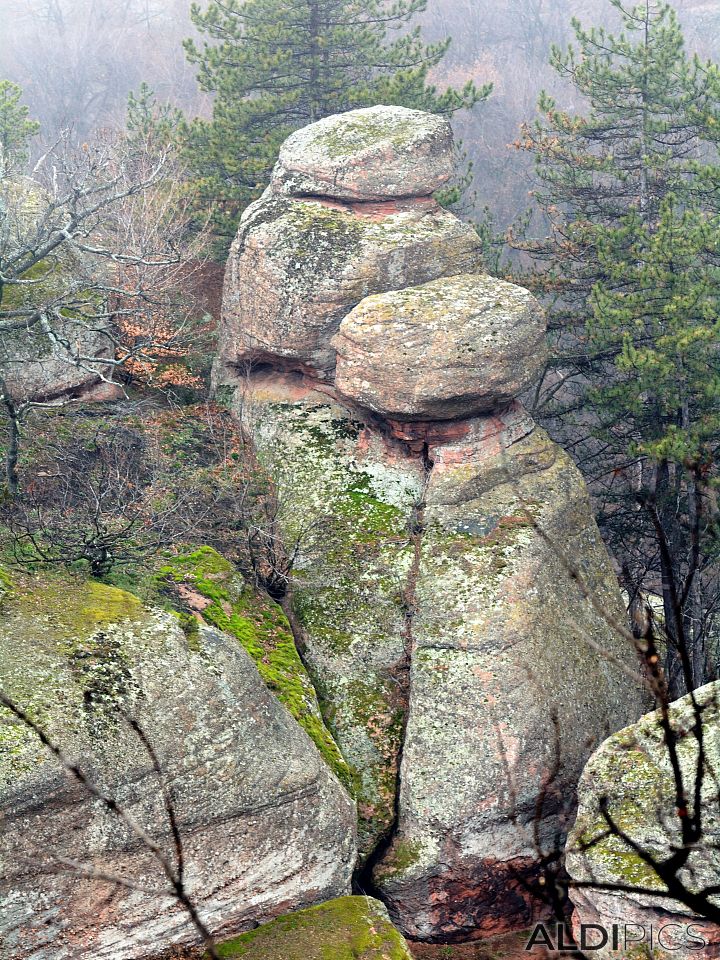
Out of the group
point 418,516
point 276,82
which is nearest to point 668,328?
point 418,516

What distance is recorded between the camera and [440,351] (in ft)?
48.8

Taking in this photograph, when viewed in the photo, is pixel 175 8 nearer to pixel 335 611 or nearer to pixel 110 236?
pixel 110 236

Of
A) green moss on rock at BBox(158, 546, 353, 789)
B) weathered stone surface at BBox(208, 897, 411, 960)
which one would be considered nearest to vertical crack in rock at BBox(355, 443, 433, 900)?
green moss on rock at BBox(158, 546, 353, 789)

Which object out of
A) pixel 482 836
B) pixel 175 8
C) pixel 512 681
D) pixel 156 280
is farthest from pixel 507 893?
pixel 175 8

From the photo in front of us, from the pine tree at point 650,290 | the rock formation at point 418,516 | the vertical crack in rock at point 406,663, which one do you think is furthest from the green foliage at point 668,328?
the vertical crack in rock at point 406,663

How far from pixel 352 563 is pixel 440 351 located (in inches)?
139

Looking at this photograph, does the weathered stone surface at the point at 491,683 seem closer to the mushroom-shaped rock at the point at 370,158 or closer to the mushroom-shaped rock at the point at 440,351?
the mushroom-shaped rock at the point at 440,351

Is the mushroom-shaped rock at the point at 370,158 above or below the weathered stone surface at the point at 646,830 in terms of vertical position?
above

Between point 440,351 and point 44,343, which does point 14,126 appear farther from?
point 440,351

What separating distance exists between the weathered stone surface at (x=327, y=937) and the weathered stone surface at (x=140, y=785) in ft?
0.91

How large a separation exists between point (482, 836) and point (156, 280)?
39.5ft

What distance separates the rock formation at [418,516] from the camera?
13.3 m

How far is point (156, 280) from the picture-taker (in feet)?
63.0

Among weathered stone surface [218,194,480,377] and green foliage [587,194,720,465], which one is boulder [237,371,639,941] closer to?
weathered stone surface [218,194,480,377]
